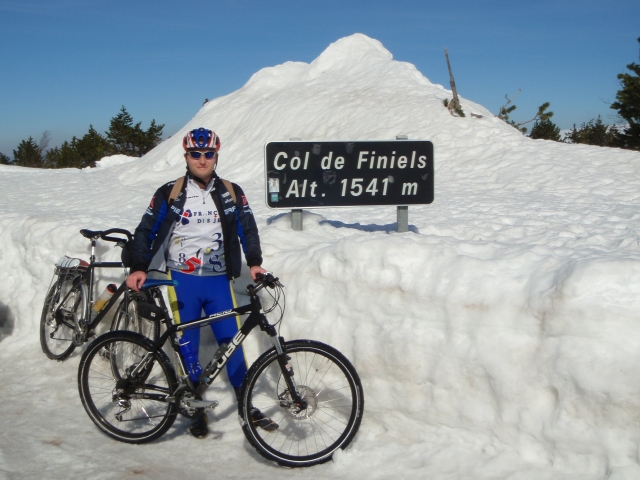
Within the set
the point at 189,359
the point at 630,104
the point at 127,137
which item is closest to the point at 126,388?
the point at 189,359

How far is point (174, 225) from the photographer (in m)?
4.19

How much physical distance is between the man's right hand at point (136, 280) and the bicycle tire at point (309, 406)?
0.94 metres

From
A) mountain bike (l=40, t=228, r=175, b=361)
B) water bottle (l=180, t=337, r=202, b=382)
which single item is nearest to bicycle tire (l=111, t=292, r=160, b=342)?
mountain bike (l=40, t=228, r=175, b=361)

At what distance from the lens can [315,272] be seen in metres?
4.66

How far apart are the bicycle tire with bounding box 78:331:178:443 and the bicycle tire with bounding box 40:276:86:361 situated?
1.34m

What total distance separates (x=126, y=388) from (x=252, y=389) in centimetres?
92

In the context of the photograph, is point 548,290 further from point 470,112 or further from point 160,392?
point 470,112

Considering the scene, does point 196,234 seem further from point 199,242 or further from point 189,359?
point 189,359

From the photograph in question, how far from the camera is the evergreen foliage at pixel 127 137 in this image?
49.8 meters

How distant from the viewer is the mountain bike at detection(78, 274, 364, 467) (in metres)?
3.74

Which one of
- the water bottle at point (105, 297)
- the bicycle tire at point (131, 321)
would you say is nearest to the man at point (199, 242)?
the bicycle tire at point (131, 321)

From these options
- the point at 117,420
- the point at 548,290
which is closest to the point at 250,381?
the point at 117,420

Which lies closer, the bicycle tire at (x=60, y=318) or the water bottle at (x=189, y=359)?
the water bottle at (x=189, y=359)

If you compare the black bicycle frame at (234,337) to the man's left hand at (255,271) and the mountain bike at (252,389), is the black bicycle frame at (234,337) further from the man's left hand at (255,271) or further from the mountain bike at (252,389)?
the man's left hand at (255,271)
